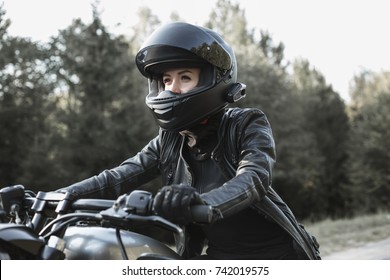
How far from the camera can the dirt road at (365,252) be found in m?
7.19

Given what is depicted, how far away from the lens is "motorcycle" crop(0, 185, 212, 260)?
5.45 ft

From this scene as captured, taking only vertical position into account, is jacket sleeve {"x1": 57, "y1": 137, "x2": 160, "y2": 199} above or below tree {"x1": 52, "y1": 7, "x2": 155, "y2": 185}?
below

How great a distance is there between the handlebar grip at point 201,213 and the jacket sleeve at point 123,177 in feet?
2.67

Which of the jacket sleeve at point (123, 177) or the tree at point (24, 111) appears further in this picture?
the tree at point (24, 111)

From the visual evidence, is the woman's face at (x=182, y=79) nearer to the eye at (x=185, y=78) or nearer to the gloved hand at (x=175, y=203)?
the eye at (x=185, y=78)

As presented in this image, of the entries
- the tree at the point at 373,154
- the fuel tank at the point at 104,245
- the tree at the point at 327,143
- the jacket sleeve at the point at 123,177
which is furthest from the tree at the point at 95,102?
→ the fuel tank at the point at 104,245

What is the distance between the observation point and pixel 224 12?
134ft

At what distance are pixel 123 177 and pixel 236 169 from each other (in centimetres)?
57

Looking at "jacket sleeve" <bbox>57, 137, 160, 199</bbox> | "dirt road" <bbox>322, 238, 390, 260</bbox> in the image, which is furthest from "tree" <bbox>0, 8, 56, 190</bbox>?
"jacket sleeve" <bbox>57, 137, 160, 199</bbox>

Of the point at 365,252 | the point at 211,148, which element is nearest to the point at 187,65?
the point at 211,148

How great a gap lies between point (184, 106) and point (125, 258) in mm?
813

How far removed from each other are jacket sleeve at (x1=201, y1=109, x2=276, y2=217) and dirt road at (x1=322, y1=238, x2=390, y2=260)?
16.1 feet

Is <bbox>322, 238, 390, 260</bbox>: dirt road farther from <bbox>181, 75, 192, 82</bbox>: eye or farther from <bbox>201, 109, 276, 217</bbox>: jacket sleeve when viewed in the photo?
<bbox>181, 75, 192, 82</bbox>: eye

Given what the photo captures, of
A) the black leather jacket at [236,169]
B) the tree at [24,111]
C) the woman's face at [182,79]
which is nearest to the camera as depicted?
the black leather jacket at [236,169]
